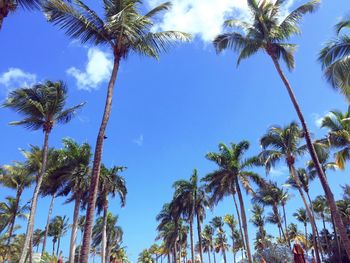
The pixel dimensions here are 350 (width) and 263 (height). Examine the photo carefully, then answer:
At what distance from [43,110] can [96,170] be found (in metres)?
14.6

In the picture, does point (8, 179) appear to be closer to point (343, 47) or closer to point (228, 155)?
point (228, 155)

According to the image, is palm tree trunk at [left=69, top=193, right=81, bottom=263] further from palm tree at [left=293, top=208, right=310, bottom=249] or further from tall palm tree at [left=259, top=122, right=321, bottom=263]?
palm tree at [left=293, top=208, right=310, bottom=249]

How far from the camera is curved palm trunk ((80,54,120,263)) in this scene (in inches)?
408

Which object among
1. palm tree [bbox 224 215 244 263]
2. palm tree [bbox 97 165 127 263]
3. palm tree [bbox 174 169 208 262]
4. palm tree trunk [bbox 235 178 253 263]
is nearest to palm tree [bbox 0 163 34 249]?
palm tree [bbox 97 165 127 263]

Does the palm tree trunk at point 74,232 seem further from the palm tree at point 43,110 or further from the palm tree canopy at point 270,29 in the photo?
the palm tree canopy at point 270,29

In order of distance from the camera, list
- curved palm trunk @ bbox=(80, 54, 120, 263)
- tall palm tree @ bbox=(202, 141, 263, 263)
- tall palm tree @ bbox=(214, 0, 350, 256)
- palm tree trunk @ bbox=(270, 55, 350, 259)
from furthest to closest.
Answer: tall palm tree @ bbox=(202, 141, 263, 263) < tall palm tree @ bbox=(214, 0, 350, 256) < palm tree trunk @ bbox=(270, 55, 350, 259) < curved palm trunk @ bbox=(80, 54, 120, 263)

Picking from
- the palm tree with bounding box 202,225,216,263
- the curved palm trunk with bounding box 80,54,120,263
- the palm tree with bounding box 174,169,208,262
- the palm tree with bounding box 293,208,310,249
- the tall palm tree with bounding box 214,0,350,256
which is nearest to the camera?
the curved palm trunk with bounding box 80,54,120,263

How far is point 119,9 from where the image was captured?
48.3 ft

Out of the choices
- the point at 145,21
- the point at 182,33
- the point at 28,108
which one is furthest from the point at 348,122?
the point at 28,108

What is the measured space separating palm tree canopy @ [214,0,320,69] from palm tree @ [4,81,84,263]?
13110 mm

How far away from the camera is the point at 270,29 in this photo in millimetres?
20188

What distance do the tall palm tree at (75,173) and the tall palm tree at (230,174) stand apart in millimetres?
11724

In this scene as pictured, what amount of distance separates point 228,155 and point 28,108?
18717mm

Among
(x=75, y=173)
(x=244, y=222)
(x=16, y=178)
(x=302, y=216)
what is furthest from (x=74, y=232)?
(x=302, y=216)
